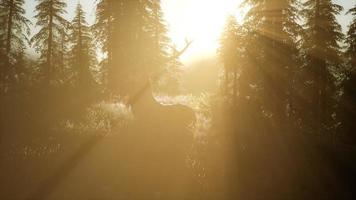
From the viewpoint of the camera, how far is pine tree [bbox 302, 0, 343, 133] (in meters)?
30.2

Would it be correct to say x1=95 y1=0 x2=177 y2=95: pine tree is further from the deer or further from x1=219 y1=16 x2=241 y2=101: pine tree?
the deer

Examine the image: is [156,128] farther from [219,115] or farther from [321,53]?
[321,53]

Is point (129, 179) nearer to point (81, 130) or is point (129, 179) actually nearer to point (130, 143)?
point (130, 143)

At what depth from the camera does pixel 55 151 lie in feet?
51.1

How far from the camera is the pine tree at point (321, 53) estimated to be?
99.0ft

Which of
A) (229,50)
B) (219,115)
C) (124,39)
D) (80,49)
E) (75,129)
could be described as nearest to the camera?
(75,129)

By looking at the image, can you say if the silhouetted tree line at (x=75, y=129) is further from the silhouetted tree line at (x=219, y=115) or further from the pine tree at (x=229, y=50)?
the pine tree at (x=229, y=50)

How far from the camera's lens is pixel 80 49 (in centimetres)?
4241

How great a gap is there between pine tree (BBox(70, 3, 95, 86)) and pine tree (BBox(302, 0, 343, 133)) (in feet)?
74.1

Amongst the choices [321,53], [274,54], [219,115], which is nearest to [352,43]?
[321,53]

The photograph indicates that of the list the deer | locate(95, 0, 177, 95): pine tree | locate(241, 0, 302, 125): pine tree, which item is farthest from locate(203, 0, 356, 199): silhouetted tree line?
locate(95, 0, 177, 95): pine tree

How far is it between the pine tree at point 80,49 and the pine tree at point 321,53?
889 inches

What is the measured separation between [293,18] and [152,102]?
13.9 m

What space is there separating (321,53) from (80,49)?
24.6 meters
